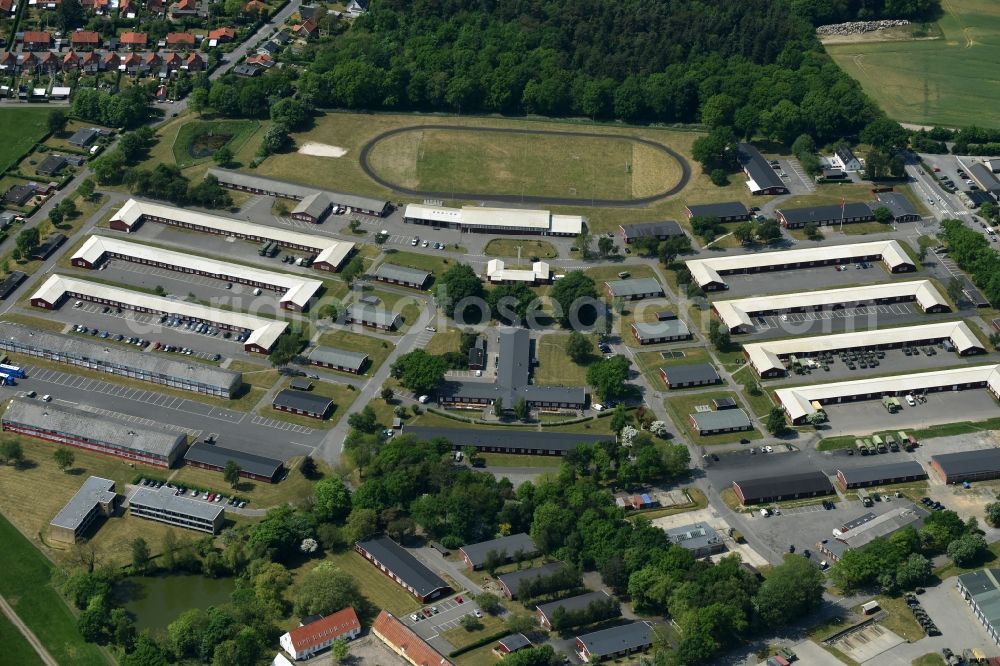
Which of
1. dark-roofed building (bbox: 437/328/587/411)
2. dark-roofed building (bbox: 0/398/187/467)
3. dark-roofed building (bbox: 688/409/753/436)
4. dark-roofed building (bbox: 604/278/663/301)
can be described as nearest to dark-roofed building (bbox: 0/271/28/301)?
dark-roofed building (bbox: 0/398/187/467)

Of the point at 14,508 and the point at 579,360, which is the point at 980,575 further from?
the point at 14,508

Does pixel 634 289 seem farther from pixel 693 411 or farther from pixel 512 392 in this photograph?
pixel 512 392

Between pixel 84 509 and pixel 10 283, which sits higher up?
pixel 10 283

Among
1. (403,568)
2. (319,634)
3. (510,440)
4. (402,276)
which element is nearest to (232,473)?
(403,568)

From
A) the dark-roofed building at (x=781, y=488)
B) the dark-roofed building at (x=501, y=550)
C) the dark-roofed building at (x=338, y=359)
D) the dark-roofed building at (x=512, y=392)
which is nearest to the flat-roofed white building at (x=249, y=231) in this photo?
the dark-roofed building at (x=338, y=359)

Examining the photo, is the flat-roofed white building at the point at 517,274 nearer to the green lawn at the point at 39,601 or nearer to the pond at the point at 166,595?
the pond at the point at 166,595

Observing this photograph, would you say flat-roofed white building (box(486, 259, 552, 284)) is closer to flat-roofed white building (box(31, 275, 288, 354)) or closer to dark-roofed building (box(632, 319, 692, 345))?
dark-roofed building (box(632, 319, 692, 345))

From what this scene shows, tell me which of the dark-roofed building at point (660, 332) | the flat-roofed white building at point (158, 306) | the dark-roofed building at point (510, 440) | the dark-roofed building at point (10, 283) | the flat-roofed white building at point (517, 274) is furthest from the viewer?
the flat-roofed white building at point (517, 274)
